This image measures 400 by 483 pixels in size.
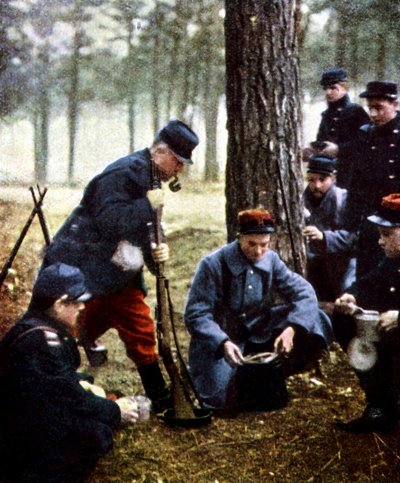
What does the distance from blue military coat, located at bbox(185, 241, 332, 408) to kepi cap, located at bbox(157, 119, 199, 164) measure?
0.77 metres

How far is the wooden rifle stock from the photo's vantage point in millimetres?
3684

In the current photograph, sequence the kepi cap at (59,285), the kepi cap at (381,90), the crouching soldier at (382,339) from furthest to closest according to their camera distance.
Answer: the kepi cap at (381,90) → the crouching soldier at (382,339) → the kepi cap at (59,285)

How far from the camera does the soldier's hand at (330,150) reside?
14.8 feet

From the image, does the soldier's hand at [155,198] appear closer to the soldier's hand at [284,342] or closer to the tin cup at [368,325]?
the soldier's hand at [284,342]

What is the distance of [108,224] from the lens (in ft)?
12.1

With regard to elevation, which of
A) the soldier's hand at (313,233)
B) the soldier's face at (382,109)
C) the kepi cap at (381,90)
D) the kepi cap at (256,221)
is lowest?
the soldier's hand at (313,233)

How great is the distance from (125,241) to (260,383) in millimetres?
1314

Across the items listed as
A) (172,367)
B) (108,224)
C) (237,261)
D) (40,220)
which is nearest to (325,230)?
(237,261)

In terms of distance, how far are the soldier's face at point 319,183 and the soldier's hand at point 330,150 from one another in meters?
0.16

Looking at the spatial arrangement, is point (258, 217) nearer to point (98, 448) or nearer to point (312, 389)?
point (312, 389)

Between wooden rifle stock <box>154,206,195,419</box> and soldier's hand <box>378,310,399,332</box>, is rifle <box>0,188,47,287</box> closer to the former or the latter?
wooden rifle stock <box>154,206,195,419</box>

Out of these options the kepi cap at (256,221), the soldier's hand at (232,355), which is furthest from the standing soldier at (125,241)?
the kepi cap at (256,221)

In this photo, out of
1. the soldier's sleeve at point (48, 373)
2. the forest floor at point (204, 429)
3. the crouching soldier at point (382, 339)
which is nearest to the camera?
the soldier's sleeve at point (48, 373)

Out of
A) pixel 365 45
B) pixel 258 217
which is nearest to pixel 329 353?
pixel 258 217
